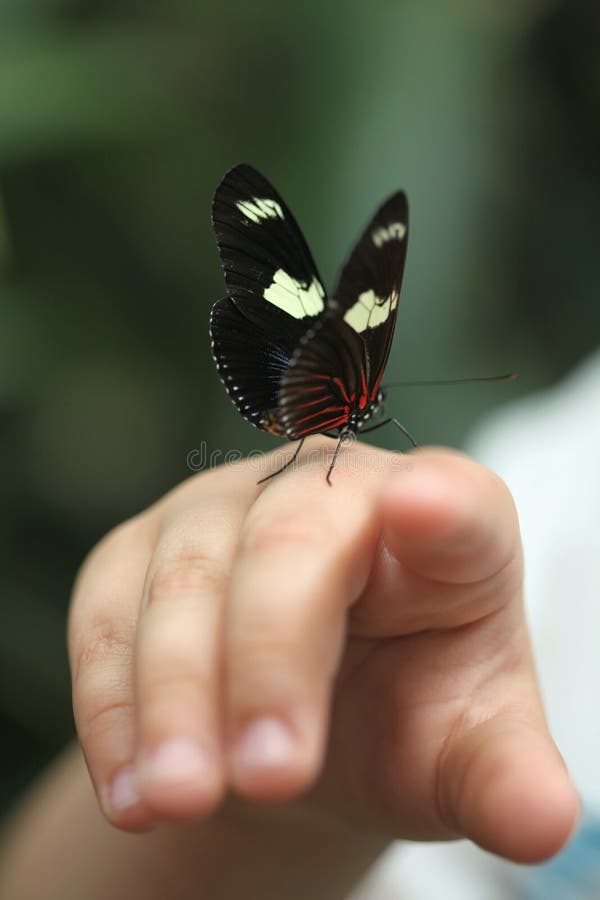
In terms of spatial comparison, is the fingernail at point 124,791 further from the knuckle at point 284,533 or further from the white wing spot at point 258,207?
the white wing spot at point 258,207

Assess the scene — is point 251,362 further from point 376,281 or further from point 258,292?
point 376,281

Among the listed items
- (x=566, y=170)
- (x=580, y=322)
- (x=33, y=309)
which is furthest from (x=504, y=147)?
(x=33, y=309)

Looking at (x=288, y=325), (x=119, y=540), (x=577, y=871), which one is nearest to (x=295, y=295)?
(x=288, y=325)

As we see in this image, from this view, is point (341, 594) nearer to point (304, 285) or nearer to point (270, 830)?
point (304, 285)

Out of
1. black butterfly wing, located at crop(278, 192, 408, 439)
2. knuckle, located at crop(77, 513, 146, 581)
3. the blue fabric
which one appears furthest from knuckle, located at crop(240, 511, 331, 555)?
the blue fabric

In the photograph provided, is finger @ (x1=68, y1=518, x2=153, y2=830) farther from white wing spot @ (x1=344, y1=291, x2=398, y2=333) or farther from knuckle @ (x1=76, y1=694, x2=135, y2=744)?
white wing spot @ (x1=344, y1=291, x2=398, y2=333)

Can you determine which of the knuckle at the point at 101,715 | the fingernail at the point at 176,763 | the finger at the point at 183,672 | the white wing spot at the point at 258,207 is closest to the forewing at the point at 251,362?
the white wing spot at the point at 258,207
